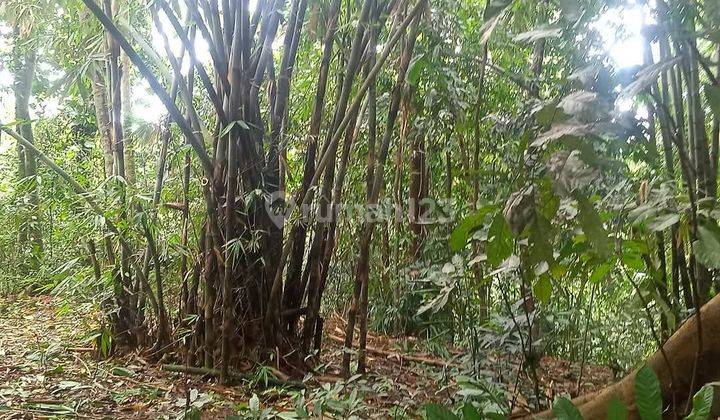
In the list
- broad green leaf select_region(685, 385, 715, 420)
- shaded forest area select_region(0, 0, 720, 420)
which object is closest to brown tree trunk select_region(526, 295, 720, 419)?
shaded forest area select_region(0, 0, 720, 420)

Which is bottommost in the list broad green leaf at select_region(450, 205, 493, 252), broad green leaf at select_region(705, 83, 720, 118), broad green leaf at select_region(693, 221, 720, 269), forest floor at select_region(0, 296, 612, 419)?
forest floor at select_region(0, 296, 612, 419)

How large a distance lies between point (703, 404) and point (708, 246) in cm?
27

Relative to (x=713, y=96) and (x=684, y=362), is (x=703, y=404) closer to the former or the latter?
(x=684, y=362)

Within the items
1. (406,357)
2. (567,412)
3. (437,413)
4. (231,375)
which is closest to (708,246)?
(567,412)

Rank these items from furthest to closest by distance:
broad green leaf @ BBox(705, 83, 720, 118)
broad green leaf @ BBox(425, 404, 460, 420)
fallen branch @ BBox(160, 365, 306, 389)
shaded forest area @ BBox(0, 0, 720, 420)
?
1. fallen branch @ BBox(160, 365, 306, 389)
2. shaded forest area @ BBox(0, 0, 720, 420)
3. broad green leaf @ BBox(425, 404, 460, 420)
4. broad green leaf @ BBox(705, 83, 720, 118)

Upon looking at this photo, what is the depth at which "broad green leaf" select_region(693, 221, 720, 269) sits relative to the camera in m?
1.10

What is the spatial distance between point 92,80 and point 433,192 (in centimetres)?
181

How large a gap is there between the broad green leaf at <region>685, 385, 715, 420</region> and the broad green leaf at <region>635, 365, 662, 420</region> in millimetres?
57

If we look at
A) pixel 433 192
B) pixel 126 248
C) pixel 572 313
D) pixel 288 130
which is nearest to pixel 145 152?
pixel 126 248

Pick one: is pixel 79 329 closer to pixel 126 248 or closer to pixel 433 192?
pixel 126 248

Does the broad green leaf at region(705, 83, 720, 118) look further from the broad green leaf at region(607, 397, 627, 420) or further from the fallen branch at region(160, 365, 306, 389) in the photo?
the fallen branch at region(160, 365, 306, 389)

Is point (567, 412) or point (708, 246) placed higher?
point (708, 246)

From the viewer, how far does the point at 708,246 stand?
113 cm

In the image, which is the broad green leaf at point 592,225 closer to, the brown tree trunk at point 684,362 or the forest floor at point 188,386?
the brown tree trunk at point 684,362
